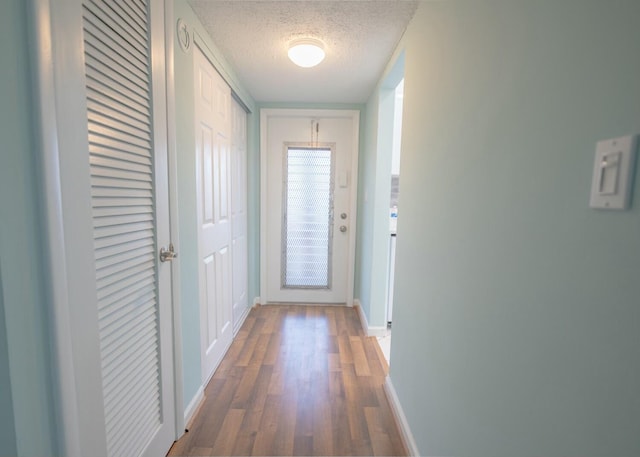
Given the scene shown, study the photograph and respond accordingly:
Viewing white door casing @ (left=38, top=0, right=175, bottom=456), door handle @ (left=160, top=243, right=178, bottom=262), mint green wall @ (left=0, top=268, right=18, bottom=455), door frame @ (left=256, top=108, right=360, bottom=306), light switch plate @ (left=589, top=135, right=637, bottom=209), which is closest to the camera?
light switch plate @ (left=589, top=135, right=637, bottom=209)

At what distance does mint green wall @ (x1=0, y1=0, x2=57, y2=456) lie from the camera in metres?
0.58

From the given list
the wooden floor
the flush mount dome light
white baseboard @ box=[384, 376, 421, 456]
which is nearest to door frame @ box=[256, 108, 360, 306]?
the wooden floor

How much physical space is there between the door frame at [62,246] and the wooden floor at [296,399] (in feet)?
2.58

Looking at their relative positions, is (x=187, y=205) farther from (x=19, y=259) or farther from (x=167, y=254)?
(x=19, y=259)

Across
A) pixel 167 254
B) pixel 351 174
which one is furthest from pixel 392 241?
pixel 167 254

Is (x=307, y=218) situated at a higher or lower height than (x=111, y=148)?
lower

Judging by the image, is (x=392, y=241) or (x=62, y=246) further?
(x=392, y=241)

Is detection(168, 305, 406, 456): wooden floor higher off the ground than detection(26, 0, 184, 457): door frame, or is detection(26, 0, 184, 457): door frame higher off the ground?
detection(26, 0, 184, 457): door frame

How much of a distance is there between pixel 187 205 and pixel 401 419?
1.58 m

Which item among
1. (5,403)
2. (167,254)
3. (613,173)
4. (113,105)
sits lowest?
(5,403)

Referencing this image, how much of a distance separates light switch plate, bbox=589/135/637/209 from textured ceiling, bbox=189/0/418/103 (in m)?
1.35

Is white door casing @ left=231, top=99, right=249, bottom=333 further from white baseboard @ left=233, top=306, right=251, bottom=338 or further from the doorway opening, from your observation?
the doorway opening

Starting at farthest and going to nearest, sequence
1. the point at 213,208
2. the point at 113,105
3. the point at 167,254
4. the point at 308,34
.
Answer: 1. the point at 213,208
2. the point at 308,34
3. the point at 167,254
4. the point at 113,105

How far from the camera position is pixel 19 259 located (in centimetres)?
60
